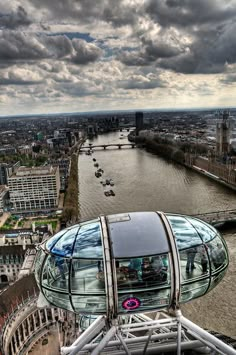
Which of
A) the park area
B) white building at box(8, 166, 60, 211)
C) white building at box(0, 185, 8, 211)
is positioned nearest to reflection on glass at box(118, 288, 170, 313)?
the park area

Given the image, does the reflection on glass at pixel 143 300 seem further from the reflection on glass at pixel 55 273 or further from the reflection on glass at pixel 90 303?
the reflection on glass at pixel 55 273

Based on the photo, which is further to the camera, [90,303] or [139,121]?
[139,121]

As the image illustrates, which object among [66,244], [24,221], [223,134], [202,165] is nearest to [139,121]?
[223,134]

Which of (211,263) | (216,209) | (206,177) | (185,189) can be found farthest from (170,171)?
(211,263)

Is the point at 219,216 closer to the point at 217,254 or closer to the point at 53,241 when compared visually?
the point at 217,254

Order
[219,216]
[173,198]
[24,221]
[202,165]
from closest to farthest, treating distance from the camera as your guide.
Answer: [219,216] < [24,221] < [173,198] < [202,165]

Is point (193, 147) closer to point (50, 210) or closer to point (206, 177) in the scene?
point (206, 177)

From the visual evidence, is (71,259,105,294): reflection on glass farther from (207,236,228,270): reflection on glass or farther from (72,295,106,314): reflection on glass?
(207,236,228,270): reflection on glass
